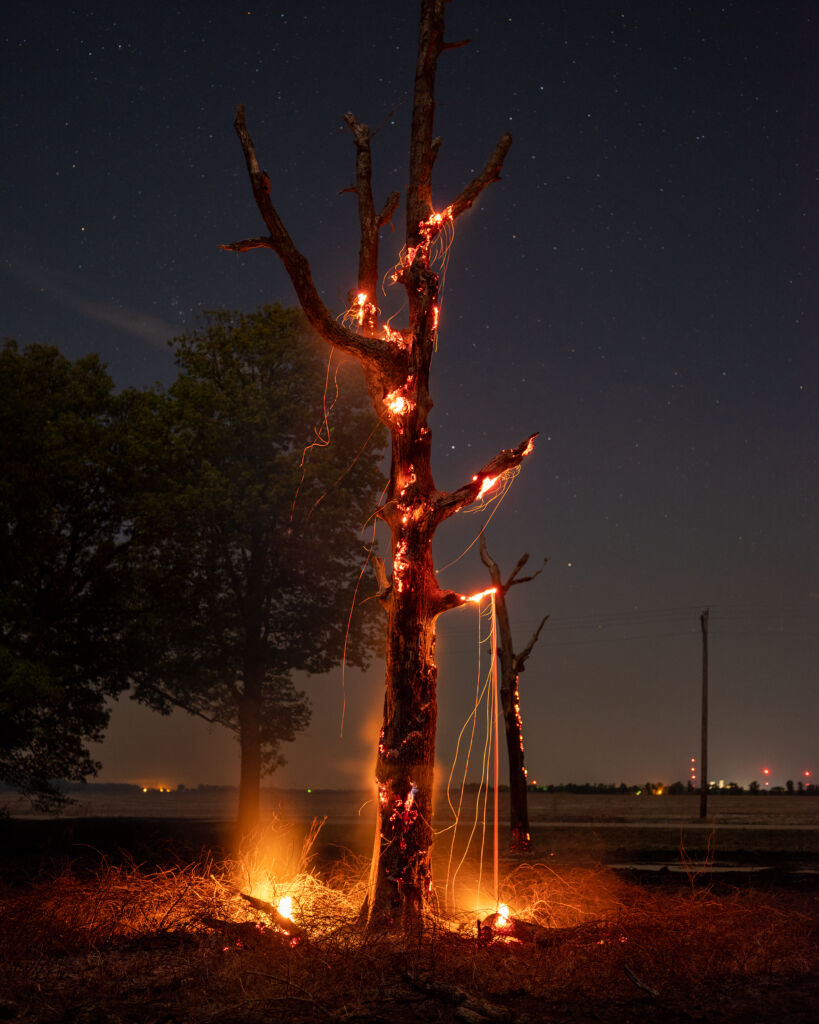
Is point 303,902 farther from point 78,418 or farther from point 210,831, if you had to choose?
point 210,831

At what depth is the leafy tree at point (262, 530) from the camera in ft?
86.8

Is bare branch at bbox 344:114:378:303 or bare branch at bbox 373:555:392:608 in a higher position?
bare branch at bbox 344:114:378:303

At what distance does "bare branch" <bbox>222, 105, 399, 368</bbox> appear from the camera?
30.9ft

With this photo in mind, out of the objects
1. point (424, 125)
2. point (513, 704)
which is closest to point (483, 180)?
point (424, 125)

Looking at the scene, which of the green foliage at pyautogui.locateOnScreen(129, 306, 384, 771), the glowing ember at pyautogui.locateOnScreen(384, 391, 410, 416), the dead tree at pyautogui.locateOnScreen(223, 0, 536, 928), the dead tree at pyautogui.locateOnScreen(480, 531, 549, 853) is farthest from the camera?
the green foliage at pyautogui.locateOnScreen(129, 306, 384, 771)

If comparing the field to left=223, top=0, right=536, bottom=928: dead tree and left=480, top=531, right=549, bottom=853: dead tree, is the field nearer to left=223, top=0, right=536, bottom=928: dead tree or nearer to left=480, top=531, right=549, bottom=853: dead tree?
left=223, top=0, right=536, bottom=928: dead tree

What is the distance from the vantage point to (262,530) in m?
27.5

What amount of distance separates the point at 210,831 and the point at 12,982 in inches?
866

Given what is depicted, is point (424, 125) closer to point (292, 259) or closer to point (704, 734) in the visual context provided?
point (292, 259)

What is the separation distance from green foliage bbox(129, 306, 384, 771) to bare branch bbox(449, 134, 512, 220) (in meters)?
15.5

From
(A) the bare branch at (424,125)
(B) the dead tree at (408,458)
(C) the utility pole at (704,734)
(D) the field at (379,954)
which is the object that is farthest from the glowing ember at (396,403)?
(C) the utility pole at (704,734)

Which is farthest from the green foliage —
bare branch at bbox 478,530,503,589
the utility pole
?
the utility pole

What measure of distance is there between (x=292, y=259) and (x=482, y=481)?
2.99 m

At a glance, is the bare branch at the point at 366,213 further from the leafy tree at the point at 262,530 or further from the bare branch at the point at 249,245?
the leafy tree at the point at 262,530
